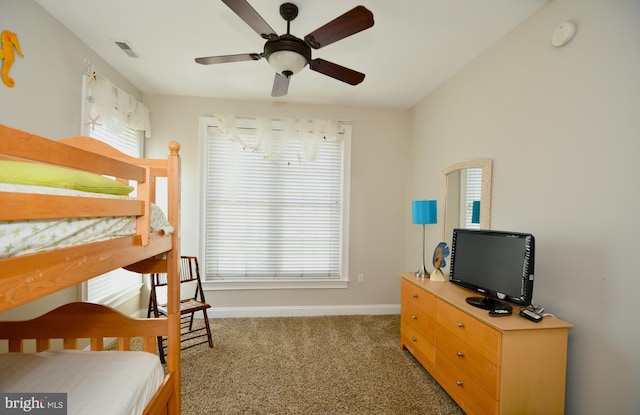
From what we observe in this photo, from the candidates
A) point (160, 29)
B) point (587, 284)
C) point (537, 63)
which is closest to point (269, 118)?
point (160, 29)

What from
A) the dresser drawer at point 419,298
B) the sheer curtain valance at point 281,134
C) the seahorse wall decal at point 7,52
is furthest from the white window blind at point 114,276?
the dresser drawer at point 419,298

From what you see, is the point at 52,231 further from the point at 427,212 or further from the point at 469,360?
the point at 427,212

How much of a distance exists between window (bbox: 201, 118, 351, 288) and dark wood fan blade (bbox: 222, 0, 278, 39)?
166cm

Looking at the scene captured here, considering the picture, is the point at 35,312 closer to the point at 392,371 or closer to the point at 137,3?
the point at 137,3

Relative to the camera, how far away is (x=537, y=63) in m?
1.74

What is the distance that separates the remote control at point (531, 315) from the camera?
1.43 m

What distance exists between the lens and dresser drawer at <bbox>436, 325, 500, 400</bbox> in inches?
56.1

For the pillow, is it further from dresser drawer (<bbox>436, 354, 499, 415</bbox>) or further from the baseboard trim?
the baseboard trim

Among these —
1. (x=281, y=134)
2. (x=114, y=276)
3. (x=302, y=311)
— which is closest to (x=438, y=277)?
(x=302, y=311)

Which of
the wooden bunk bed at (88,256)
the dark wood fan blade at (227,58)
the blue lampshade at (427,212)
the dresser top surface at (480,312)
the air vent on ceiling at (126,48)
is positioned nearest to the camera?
the wooden bunk bed at (88,256)

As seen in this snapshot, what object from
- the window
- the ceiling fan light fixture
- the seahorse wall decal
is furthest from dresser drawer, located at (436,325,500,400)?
the seahorse wall decal

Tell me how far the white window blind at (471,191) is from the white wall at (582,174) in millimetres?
167

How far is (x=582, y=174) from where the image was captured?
4.84 ft

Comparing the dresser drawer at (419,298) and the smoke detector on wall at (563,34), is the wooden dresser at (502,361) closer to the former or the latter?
the dresser drawer at (419,298)
